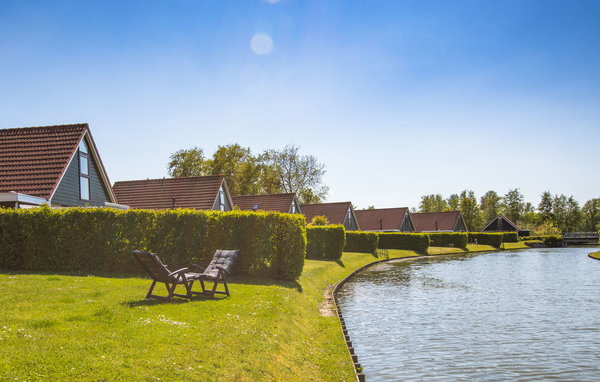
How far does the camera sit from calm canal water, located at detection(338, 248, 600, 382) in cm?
875

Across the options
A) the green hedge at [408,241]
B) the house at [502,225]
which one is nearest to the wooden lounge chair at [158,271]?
the green hedge at [408,241]

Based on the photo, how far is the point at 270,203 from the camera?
148 feet

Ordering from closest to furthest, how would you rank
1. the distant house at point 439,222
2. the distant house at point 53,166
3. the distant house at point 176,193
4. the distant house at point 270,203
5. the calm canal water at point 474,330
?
the calm canal water at point 474,330
the distant house at point 53,166
the distant house at point 176,193
the distant house at point 270,203
the distant house at point 439,222

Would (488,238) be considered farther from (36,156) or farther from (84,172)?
(36,156)

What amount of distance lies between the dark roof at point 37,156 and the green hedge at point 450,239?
48.0 meters

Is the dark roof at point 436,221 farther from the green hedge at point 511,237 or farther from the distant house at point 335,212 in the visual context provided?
the distant house at point 335,212

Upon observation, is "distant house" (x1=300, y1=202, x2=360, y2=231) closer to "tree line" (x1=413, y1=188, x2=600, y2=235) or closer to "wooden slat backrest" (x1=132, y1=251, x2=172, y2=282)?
"wooden slat backrest" (x1=132, y1=251, x2=172, y2=282)

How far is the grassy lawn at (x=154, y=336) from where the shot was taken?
19.7ft

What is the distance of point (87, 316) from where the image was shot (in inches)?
325

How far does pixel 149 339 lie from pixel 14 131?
24.0 metres

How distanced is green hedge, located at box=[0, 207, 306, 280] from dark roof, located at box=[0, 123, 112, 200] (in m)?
5.47

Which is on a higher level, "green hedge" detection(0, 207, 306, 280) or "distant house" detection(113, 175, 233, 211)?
"distant house" detection(113, 175, 233, 211)

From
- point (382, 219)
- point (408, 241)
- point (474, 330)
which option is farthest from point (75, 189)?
point (382, 219)

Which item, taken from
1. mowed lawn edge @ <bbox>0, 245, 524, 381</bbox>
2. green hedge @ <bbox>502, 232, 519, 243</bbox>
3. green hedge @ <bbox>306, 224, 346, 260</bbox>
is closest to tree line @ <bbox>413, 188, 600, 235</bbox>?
green hedge @ <bbox>502, 232, 519, 243</bbox>
